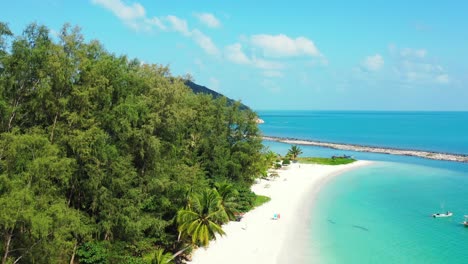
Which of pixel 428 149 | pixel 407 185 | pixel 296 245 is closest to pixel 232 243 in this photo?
pixel 296 245

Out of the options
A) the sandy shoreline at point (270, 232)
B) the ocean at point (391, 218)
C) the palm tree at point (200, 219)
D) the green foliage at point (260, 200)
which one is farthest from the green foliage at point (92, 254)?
the green foliage at point (260, 200)

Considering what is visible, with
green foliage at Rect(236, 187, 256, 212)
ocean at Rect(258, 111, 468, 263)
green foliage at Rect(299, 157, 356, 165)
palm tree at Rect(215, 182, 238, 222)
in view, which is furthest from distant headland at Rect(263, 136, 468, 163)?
palm tree at Rect(215, 182, 238, 222)

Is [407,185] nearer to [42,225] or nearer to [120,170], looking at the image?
[120,170]

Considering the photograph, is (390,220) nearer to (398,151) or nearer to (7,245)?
(7,245)

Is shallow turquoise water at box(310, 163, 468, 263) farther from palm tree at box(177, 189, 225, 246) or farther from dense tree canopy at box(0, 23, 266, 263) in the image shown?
dense tree canopy at box(0, 23, 266, 263)

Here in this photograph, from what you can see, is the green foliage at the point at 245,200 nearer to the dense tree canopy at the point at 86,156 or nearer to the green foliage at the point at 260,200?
the green foliage at the point at 260,200

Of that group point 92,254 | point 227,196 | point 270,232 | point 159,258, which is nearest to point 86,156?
point 92,254
